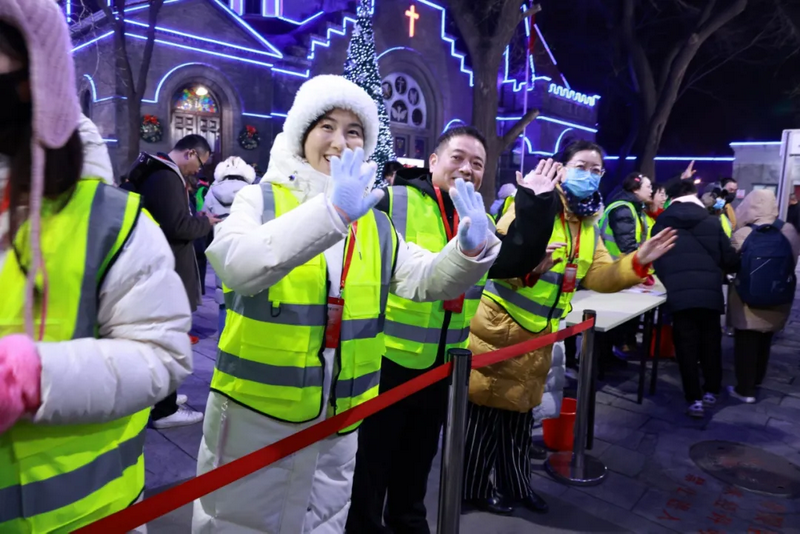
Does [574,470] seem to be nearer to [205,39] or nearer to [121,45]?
[121,45]

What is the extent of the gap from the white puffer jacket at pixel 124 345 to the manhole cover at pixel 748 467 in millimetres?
3847

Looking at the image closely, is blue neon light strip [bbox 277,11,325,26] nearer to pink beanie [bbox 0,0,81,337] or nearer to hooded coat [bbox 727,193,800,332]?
hooded coat [bbox 727,193,800,332]

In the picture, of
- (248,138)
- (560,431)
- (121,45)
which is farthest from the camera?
(248,138)

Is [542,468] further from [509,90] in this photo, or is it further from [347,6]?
[509,90]

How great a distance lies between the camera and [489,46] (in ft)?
40.0

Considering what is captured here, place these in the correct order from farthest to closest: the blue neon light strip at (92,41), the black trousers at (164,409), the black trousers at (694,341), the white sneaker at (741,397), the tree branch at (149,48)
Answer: the blue neon light strip at (92,41) → the tree branch at (149,48) → the white sneaker at (741,397) → the black trousers at (694,341) → the black trousers at (164,409)

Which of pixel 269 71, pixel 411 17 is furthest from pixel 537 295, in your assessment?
pixel 411 17

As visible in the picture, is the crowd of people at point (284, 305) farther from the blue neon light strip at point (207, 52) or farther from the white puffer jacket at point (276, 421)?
the blue neon light strip at point (207, 52)

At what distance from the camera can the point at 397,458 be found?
2.57 m

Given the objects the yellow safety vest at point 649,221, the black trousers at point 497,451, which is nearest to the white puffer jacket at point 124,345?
the black trousers at point 497,451

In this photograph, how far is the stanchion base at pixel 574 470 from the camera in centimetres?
355

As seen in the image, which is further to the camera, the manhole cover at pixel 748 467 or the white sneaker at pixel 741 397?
the white sneaker at pixel 741 397

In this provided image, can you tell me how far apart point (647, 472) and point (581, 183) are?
2.11 m

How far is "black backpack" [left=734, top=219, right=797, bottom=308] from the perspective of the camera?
4.87 meters
